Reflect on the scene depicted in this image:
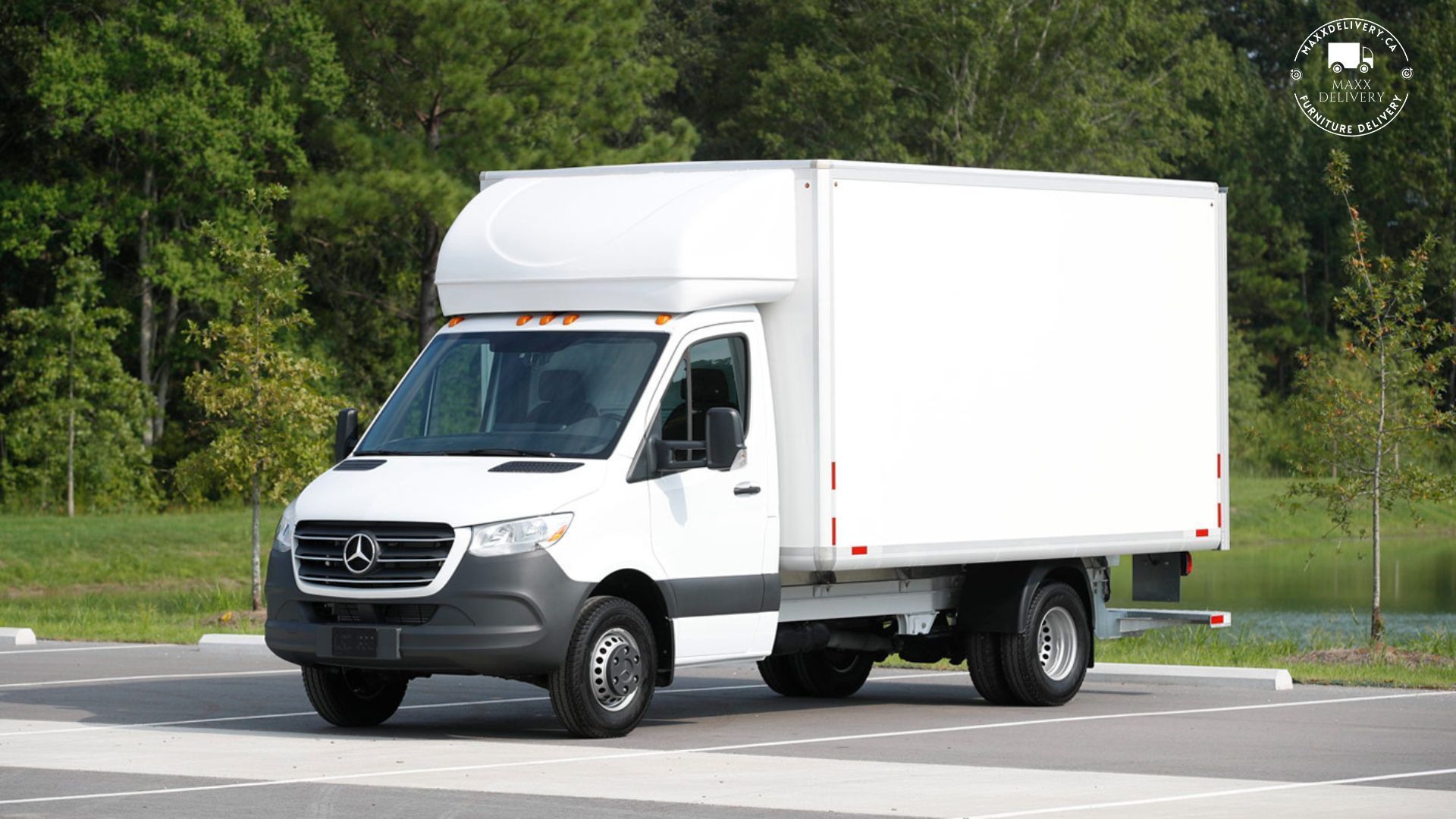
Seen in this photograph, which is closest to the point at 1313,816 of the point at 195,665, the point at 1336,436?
the point at 195,665

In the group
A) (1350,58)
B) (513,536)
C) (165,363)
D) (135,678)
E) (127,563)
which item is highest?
(1350,58)

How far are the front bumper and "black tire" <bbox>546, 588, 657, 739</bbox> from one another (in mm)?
149

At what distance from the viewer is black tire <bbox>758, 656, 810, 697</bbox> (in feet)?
56.1

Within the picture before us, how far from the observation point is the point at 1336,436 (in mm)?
23844

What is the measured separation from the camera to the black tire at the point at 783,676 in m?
17.1

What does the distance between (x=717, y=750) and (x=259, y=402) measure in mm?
16584

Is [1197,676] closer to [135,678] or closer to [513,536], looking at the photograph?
[513,536]

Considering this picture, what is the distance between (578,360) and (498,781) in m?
3.31

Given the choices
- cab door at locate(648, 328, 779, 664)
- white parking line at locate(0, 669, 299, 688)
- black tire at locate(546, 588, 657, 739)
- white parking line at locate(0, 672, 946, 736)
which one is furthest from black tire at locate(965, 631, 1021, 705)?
white parking line at locate(0, 669, 299, 688)

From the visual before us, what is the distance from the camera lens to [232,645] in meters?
21.2

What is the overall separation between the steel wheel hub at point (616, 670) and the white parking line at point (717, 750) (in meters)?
0.62

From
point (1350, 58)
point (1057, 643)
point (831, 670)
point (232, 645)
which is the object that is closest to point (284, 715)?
point (831, 670)

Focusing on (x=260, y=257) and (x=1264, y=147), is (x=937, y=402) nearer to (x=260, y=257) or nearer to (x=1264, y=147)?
(x=260, y=257)

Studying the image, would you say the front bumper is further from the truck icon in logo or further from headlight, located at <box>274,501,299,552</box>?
the truck icon in logo
